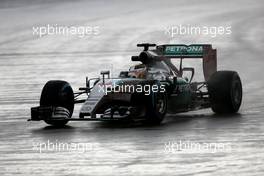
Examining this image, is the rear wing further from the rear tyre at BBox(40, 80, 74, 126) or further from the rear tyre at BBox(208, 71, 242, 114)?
the rear tyre at BBox(40, 80, 74, 126)

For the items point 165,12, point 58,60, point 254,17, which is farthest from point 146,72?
point 165,12

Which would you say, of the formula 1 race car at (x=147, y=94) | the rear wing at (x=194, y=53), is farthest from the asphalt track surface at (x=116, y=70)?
the rear wing at (x=194, y=53)

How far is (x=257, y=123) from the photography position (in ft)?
56.3

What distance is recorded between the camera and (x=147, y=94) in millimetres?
16844

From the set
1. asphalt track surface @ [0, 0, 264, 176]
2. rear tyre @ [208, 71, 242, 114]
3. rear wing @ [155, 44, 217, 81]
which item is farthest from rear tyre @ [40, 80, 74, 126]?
rear tyre @ [208, 71, 242, 114]

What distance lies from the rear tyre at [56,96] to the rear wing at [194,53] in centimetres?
251

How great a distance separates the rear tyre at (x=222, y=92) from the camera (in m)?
18.8

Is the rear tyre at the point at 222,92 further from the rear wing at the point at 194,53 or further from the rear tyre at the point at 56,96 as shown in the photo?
the rear tyre at the point at 56,96

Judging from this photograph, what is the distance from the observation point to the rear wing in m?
19.8

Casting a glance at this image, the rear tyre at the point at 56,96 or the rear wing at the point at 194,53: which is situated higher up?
the rear wing at the point at 194,53

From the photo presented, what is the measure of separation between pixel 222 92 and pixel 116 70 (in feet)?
28.3

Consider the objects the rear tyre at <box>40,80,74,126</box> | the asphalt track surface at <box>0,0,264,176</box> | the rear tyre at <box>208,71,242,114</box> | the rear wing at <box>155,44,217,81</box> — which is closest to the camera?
the asphalt track surface at <box>0,0,264,176</box>

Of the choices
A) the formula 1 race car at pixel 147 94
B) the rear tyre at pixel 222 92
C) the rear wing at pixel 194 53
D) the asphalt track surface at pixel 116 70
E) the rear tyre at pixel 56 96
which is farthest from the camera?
the rear wing at pixel 194 53

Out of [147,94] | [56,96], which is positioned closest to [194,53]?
[147,94]
